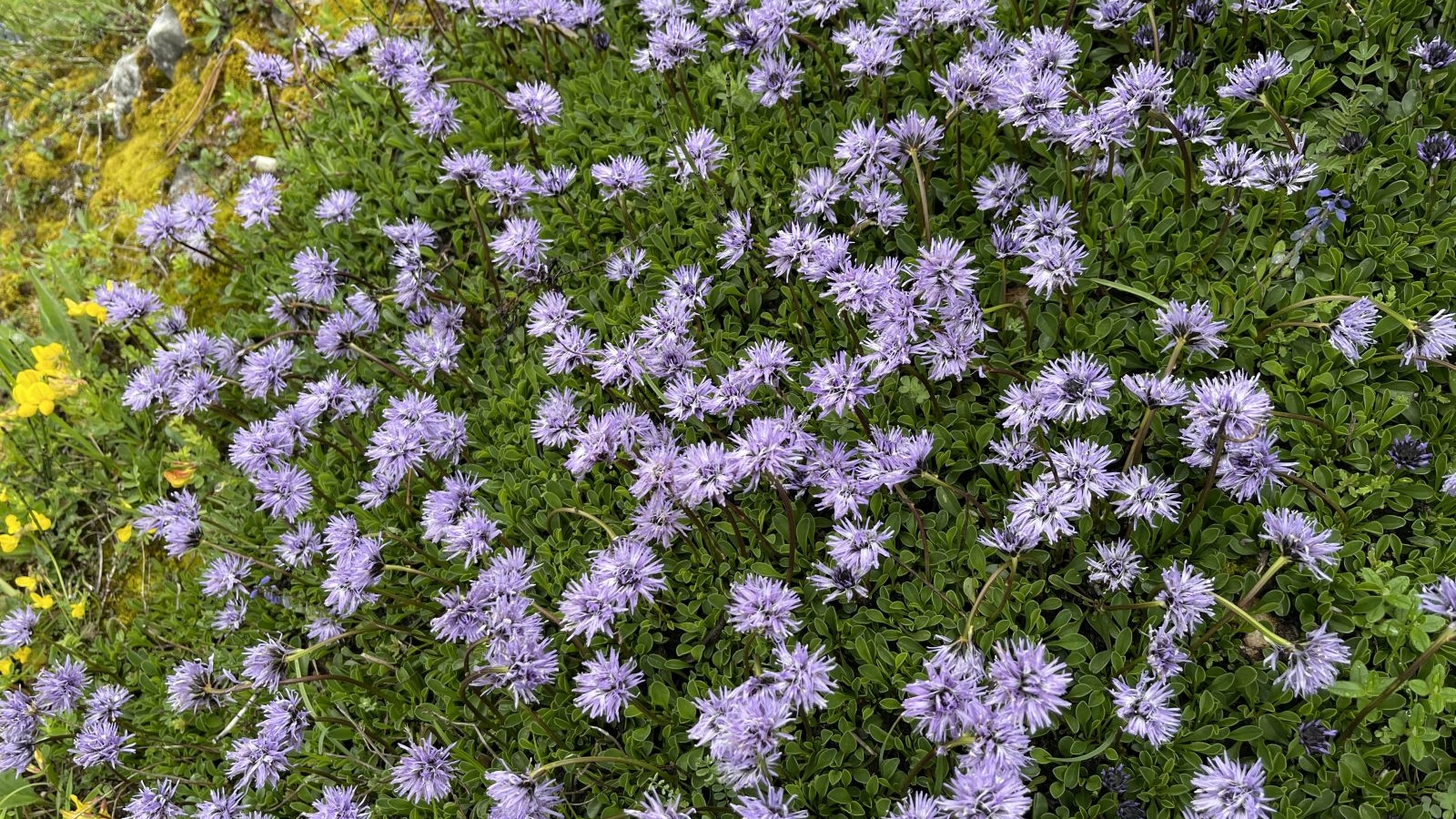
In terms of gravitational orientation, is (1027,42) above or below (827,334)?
above

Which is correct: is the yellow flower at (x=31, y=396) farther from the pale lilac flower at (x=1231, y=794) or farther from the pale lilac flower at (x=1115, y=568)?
the pale lilac flower at (x=1231, y=794)

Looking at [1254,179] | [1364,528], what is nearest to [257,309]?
[1254,179]

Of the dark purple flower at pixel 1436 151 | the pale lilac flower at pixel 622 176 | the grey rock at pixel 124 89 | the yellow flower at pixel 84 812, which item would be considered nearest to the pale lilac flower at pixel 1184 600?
the dark purple flower at pixel 1436 151

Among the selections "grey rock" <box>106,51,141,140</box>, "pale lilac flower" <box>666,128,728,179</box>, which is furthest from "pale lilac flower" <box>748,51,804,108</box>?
"grey rock" <box>106,51,141,140</box>

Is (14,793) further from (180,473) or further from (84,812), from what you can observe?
(180,473)

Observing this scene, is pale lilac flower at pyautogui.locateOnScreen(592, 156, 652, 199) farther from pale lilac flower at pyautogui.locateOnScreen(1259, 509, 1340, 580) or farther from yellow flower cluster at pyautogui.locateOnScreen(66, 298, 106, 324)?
yellow flower cluster at pyautogui.locateOnScreen(66, 298, 106, 324)

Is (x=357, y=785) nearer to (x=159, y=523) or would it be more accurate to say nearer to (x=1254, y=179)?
(x=159, y=523)
